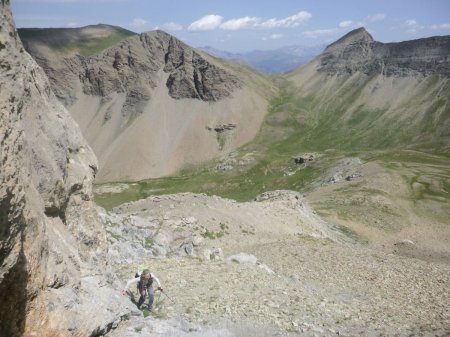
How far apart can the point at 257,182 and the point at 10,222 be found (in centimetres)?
12188

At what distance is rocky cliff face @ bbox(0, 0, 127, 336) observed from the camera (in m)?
12.2

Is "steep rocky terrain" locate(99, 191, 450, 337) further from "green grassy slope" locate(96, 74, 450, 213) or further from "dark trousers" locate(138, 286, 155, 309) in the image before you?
"green grassy slope" locate(96, 74, 450, 213)

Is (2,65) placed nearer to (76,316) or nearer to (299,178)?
(76,316)

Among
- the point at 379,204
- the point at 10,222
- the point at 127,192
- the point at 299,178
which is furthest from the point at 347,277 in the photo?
the point at 127,192

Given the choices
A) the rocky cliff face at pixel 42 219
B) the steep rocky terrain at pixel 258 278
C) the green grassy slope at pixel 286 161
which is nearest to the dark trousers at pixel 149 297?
the steep rocky terrain at pixel 258 278

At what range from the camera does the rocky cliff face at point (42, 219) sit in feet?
40.2

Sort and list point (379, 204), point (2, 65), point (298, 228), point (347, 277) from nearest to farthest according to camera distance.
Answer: point (2, 65), point (347, 277), point (298, 228), point (379, 204)

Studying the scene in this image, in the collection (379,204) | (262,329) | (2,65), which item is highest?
(2,65)

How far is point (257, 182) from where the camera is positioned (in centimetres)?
13250

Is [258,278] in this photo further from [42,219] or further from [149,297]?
[42,219]

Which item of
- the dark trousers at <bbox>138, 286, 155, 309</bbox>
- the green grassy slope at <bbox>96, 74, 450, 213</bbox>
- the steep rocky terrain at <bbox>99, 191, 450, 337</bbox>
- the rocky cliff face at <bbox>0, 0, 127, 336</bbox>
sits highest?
the rocky cliff face at <bbox>0, 0, 127, 336</bbox>

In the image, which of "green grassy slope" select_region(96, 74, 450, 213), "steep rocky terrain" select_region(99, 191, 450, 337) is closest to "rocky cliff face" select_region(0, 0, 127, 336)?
"steep rocky terrain" select_region(99, 191, 450, 337)

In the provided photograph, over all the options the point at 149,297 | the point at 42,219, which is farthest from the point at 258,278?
the point at 42,219

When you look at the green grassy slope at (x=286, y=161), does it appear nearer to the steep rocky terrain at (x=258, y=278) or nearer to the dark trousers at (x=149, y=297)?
the steep rocky terrain at (x=258, y=278)
